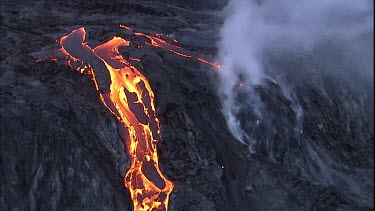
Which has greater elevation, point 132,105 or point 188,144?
point 132,105

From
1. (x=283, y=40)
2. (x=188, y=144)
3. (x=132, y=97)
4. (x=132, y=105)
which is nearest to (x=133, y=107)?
(x=132, y=105)

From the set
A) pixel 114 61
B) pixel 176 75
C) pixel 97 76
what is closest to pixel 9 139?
pixel 97 76

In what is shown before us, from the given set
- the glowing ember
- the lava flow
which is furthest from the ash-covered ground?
the glowing ember

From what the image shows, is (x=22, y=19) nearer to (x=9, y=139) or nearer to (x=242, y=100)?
(x=9, y=139)

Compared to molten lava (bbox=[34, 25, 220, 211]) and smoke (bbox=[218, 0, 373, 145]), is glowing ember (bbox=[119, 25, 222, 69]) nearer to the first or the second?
molten lava (bbox=[34, 25, 220, 211])

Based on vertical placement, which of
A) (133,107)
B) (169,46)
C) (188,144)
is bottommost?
(188,144)

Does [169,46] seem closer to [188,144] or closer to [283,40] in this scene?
[283,40]

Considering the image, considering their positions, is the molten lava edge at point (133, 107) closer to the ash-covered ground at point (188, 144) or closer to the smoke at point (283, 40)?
the ash-covered ground at point (188, 144)
